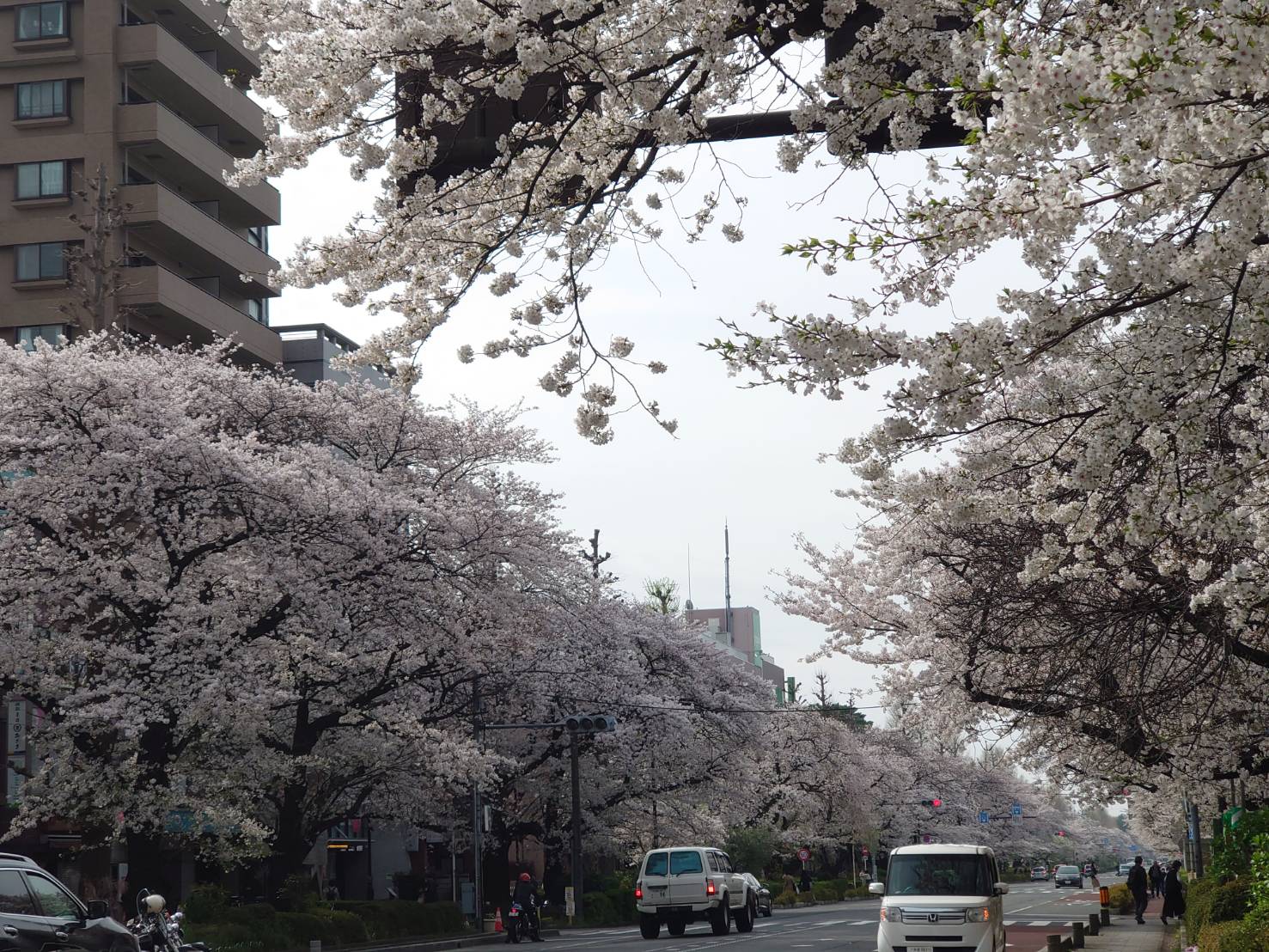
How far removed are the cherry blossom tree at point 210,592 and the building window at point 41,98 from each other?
26.0 metres

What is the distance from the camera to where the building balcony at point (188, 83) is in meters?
51.7

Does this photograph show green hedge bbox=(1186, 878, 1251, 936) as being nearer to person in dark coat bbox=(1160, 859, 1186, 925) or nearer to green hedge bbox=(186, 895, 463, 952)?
person in dark coat bbox=(1160, 859, 1186, 925)

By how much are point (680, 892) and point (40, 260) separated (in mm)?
34034

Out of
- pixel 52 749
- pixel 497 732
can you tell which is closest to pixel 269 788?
pixel 52 749

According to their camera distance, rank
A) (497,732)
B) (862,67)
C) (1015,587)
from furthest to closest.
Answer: (497,732) < (1015,587) < (862,67)

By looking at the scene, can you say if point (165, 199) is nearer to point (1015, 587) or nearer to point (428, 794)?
point (428, 794)

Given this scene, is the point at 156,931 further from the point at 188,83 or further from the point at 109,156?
the point at 188,83

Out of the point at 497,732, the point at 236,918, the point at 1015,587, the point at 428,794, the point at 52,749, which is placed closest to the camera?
the point at 1015,587

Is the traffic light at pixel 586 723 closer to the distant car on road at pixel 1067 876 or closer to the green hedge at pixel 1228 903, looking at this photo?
the green hedge at pixel 1228 903

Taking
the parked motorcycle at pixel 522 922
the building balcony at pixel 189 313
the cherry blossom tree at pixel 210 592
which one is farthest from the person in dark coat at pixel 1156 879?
the building balcony at pixel 189 313

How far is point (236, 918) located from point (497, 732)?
13536 mm

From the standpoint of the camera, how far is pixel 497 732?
41.4 m

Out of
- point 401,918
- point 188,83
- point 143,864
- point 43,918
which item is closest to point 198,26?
point 188,83

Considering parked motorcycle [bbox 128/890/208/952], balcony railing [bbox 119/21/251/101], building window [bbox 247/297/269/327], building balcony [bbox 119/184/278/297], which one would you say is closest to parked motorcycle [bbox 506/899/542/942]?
parked motorcycle [bbox 128/890/208/952]
